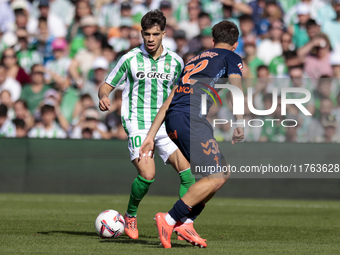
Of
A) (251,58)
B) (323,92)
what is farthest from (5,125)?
(323,92)

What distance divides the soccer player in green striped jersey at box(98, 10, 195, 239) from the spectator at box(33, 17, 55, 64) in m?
6.44

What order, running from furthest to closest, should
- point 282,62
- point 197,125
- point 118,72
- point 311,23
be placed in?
1. point 311,23
2. point 282,62
3. point 118,72
4. point 197,125

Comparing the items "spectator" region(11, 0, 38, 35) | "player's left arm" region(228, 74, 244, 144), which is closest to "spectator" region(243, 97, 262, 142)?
"spectator" region(11, 0, 38, 35)

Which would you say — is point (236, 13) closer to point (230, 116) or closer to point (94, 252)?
point (230, 116)

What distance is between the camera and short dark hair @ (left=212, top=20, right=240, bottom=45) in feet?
15.5

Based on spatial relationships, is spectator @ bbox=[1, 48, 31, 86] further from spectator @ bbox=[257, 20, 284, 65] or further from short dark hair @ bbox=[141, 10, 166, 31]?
short dark hair @ bbox=[141, 10, 166, 31]

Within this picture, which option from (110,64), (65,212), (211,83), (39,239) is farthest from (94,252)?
(110,64)

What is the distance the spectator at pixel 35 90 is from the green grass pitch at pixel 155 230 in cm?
198

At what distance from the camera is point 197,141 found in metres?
4.47

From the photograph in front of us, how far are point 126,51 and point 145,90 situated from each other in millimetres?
5879

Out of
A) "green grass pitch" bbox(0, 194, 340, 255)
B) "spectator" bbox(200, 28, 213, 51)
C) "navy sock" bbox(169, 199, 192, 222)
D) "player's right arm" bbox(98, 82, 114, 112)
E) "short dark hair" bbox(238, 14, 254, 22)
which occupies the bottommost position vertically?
"green grass pitch" bbox(0, 194, 340, 255)

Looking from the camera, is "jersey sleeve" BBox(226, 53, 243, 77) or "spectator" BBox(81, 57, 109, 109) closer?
"jersey sleeve" BBox(226, 53, 243, 77)

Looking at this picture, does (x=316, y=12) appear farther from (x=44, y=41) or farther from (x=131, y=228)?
(x=131, y=228)

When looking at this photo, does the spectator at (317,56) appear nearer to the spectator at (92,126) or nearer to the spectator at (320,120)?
the spectator at (320,120)
